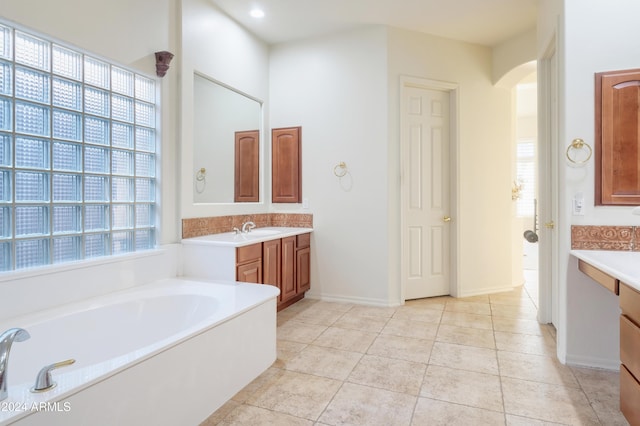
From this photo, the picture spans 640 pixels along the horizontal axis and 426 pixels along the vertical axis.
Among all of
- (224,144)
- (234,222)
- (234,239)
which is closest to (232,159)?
(224,144)

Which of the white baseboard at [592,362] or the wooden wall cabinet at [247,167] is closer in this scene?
the white baseboard at [592,362]

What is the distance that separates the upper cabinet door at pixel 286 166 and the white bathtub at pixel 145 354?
5.56 ft

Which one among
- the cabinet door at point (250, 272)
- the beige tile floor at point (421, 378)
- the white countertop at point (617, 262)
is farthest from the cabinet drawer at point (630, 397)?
the cabinet door at point (250, 272)

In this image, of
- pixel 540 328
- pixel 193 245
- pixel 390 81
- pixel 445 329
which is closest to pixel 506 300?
pixel 540 328

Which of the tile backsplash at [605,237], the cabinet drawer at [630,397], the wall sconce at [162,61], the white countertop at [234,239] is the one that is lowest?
the cabinet drawer at [630,397]

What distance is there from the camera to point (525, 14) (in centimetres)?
349

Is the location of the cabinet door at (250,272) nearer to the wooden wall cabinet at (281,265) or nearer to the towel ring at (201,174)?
the wooden wall cabinet at (281,265)

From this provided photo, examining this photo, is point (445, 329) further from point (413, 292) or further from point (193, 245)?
point (193, 245)

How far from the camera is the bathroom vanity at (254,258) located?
2.82 m

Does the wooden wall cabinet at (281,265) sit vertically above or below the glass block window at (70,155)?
below

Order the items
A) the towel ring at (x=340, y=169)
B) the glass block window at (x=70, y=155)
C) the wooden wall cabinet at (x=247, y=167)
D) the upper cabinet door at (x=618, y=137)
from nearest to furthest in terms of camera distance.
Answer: the glass block window at (x=70, y=155) < the upper cabinet door at (x=618, y=137) < the wooden wall cabinet at (x=247, y=167) < the towel ring at (x=340, y=169)

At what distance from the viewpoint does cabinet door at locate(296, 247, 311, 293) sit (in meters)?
3.77

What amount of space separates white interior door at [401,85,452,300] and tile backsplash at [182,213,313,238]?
3.79 feet

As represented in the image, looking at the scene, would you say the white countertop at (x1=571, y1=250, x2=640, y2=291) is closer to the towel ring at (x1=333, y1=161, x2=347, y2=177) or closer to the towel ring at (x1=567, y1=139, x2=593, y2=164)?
the towel ring at (x1=567, y1=139, x2=593, y2=164)
